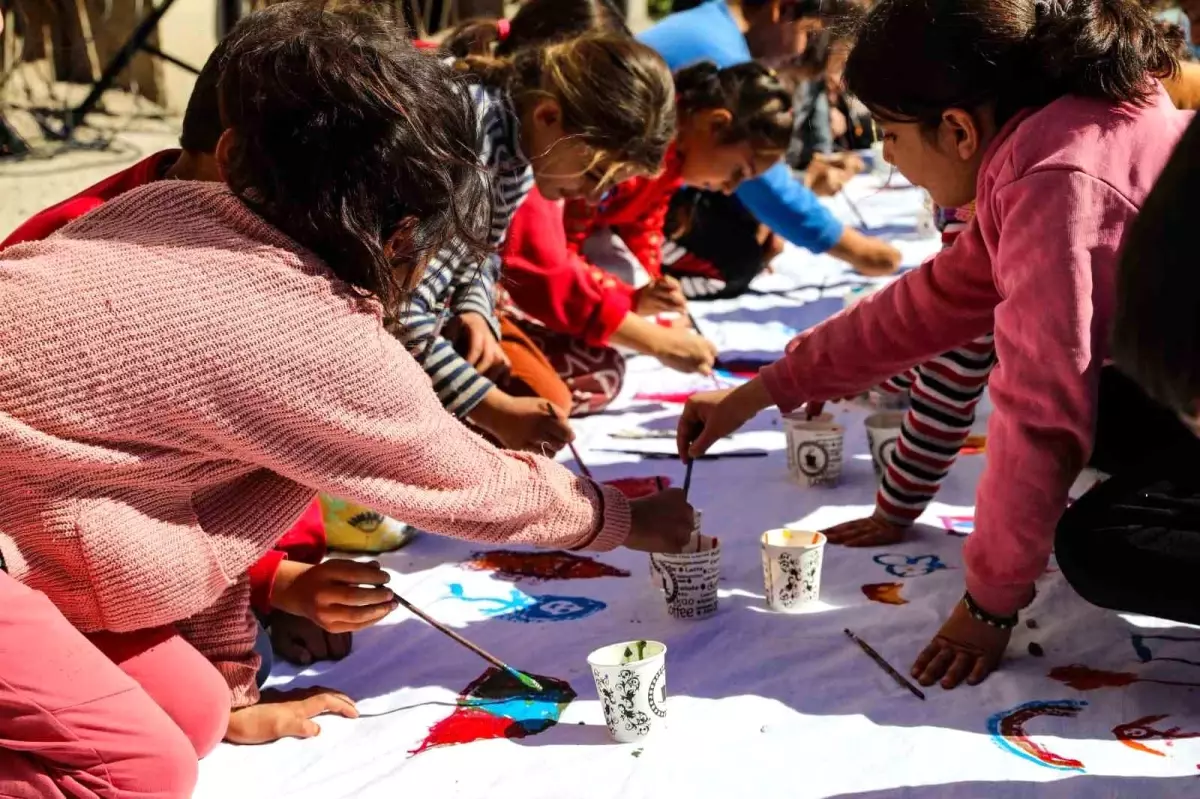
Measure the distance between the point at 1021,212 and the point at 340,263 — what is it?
872mm

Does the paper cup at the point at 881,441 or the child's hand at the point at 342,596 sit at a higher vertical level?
the child's hand at the point at 342,596

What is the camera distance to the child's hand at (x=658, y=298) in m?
3.36

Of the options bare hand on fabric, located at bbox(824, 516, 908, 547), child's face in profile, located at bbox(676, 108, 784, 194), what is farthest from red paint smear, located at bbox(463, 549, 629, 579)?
child's face in profile, located at bbox(676, 108, 784, 194)

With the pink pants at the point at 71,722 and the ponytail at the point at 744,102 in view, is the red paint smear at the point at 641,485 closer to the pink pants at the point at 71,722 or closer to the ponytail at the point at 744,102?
the ponytail at the point at 744,102

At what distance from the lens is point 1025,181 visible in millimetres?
1727

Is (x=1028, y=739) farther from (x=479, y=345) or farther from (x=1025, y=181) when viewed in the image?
(x=479, y=345)

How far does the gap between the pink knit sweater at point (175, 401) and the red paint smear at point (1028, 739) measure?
2.47 ft

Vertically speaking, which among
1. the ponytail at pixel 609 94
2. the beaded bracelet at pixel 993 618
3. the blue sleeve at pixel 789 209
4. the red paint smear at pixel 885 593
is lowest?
the red paint smear at pixel 885 593

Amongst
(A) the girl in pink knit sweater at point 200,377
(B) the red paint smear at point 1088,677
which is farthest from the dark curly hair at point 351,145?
(B) the red paint smear at point 1088,677

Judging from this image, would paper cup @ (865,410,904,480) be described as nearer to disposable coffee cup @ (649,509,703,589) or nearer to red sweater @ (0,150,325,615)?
disposable coffee cup @ (649,509,703,589)

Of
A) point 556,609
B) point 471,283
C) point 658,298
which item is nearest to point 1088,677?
point 556,609

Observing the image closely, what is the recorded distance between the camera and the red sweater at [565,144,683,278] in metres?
3.52

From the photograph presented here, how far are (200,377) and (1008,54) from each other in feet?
3.76

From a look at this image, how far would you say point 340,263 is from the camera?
5.16 ft
